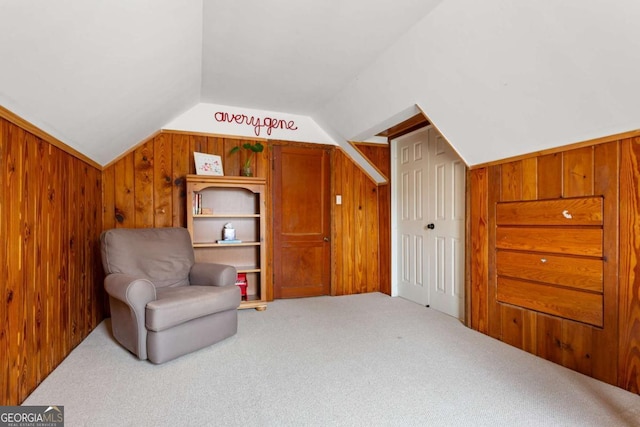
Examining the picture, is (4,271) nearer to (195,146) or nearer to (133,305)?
(133,305)

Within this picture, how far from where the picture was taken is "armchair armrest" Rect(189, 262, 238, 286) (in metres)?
2.75

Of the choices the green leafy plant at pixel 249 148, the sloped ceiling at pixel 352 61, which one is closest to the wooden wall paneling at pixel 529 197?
the sloped ceiling at pixel 352 61

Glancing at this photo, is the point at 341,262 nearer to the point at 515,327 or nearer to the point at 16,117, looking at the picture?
the point at 515,327

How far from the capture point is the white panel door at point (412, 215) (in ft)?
12.0

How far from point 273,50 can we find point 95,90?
124cm

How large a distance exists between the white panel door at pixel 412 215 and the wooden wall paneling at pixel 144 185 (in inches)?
112

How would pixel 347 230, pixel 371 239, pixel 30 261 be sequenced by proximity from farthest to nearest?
pixel 371 239, pixel 347 230, pixel 30 261

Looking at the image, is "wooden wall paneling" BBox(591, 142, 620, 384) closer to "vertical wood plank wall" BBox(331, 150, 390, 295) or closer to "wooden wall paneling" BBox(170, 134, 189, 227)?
"vertical wood plank wall" BBox(331, 150, 390, 295)

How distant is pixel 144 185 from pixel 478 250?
3292 millimetres

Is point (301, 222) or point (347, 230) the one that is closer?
point (301, 222)

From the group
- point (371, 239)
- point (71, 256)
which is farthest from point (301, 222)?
point (71, 256)

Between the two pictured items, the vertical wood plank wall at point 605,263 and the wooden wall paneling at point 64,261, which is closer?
the vertical wood plank wall at point 605,263

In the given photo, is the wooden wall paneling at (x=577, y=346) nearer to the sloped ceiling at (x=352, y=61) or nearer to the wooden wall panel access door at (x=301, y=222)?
the sloped ceiling at (x=352, y=61)

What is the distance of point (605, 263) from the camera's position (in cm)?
192
